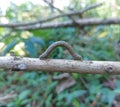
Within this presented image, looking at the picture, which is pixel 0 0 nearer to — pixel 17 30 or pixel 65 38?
pixel 17 30

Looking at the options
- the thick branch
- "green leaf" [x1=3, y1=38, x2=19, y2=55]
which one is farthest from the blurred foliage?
the thick branch

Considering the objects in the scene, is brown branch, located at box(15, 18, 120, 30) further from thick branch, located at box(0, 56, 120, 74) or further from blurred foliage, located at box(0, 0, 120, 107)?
thick branch, located at box(0, 56, 120, 74)

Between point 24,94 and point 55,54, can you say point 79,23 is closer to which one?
point 55,54

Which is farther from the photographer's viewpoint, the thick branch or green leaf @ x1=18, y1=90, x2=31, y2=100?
green leaf @ x1=18, y1=90, x2=31, y2=100

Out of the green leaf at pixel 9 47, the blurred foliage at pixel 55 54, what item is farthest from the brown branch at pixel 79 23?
the green leaf at pixel 9 47

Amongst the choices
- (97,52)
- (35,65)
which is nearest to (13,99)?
(97,52)

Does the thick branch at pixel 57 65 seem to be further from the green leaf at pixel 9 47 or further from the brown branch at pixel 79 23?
the brown branch at pixel 79 23
